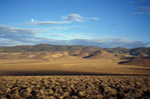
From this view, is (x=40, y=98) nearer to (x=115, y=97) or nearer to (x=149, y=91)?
(x=115, y=97)

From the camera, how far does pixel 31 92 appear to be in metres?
10.5

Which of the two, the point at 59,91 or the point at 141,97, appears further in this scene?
the point at 59,91

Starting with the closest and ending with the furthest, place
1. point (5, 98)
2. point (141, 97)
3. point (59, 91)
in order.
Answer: point (141, 97)
point (5, 98)
point (59, 91)

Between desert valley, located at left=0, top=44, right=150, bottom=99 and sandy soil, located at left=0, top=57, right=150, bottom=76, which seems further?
sandy soil, located at left=0, top=57, right=150, bottom=76

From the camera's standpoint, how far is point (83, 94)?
9.41m

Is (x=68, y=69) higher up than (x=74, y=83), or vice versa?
(x=74, y=83)

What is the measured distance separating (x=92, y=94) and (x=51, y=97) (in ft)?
8.75

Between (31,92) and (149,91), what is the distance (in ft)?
26.9

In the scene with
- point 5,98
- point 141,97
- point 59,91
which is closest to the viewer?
point 141,97

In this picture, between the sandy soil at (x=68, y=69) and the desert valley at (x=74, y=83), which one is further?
the sandy soil at (x=68, y=69)

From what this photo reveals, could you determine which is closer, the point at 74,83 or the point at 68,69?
the point at 74,83

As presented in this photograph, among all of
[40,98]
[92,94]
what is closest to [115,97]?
[92,94]

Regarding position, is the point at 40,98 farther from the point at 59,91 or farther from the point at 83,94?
the point at 83,94

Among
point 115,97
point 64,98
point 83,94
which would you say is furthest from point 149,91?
point 64,98
